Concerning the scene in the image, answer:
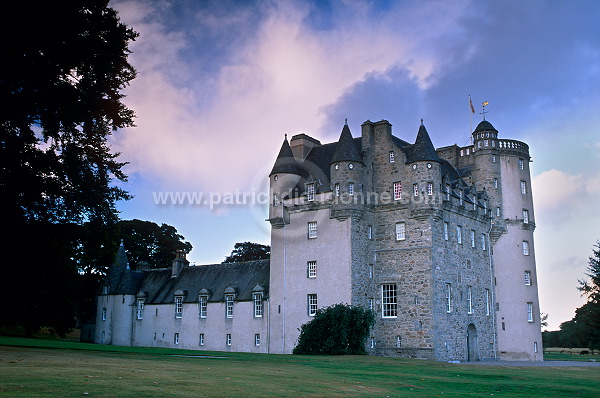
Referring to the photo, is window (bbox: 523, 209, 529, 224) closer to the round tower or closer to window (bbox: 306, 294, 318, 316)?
the round tower

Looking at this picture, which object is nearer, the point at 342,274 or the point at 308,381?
the point at 308,381

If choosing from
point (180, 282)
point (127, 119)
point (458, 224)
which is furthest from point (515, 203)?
point (127, 119)

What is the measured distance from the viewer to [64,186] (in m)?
25.0

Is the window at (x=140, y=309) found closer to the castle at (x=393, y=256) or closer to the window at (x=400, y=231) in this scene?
the castle at (x=393, y=256)

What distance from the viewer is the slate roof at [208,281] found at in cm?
4919

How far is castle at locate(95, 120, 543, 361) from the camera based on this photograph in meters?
40.8

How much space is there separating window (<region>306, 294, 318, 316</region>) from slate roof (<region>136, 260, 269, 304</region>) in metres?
5.13

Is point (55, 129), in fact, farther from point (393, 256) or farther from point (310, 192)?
point (393, 256)

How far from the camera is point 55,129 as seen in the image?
24.3m

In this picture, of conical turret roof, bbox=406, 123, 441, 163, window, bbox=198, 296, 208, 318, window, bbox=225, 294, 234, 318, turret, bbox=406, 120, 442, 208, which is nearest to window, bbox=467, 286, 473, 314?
turret, bbox=406, 120, 442, 208

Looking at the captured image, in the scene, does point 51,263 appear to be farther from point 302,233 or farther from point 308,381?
point 302,233

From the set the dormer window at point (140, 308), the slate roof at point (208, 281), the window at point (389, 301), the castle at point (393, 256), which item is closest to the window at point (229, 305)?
the castle at point (393, 256)

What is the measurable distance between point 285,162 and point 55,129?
76.3ft

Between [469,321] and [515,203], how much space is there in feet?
36.8
